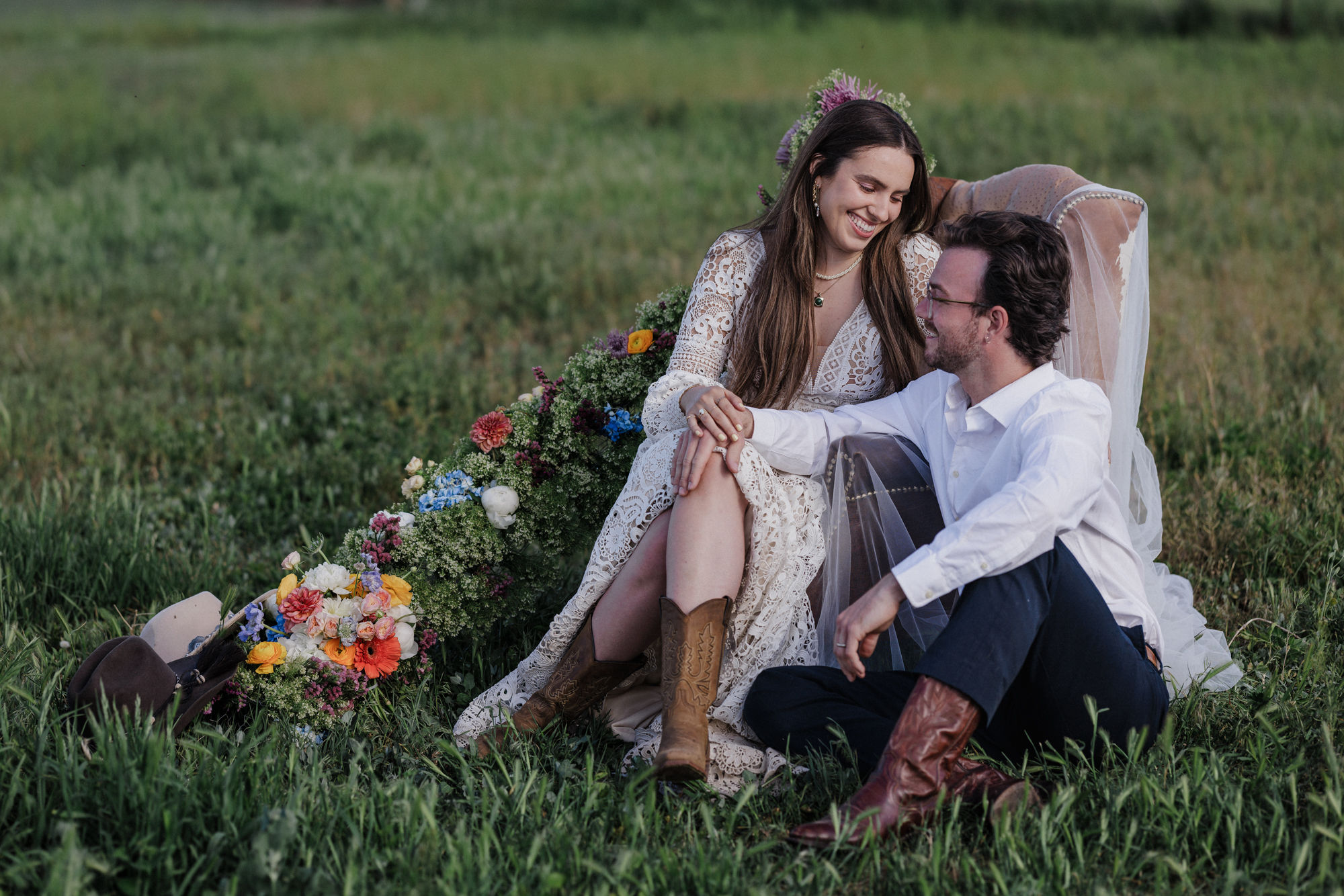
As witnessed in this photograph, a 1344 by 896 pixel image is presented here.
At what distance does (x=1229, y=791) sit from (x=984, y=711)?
64cm

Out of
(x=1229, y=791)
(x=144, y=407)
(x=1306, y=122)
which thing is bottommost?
(x=144, y=407)

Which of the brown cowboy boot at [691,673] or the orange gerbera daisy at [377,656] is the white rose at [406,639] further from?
the brown cowboy boot at [691,673]

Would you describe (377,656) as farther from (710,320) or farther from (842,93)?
(842,93)

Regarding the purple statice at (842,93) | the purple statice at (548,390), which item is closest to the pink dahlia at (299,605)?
the purple statice at (548,390)

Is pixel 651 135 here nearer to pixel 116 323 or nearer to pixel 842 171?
pixel 116 323

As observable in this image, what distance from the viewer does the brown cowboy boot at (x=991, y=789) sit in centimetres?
286

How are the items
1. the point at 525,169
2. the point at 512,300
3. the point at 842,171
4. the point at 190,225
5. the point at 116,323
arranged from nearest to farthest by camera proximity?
the point at 842,171 < the point at 116,323 < the point at 512,300 < the point at 190,225 < the point at 525,169

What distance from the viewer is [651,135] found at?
13.2m

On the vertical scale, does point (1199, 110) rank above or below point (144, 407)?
above

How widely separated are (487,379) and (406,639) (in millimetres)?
3180

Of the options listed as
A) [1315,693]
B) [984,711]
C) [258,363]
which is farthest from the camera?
[258,363]

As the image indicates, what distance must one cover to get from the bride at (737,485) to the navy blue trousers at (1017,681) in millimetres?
175

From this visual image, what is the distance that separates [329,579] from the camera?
12.0 ft

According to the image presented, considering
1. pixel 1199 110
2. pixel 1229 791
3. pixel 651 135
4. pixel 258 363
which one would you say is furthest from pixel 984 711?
pixel 1199 110
